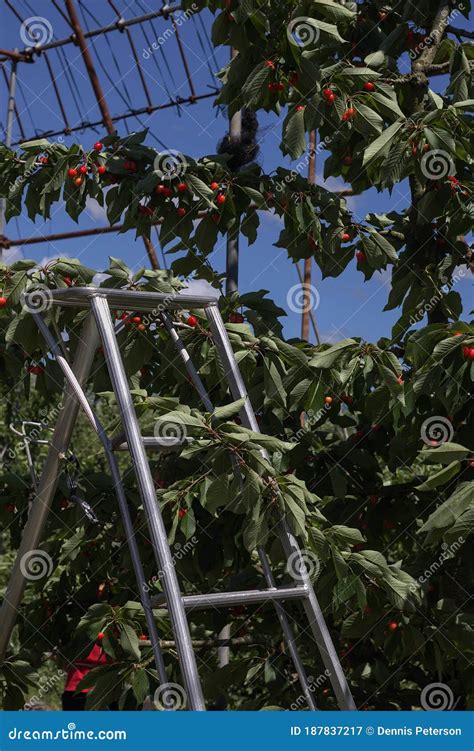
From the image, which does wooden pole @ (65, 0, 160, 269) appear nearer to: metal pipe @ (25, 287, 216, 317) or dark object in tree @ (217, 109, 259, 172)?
dark object in tree @ (217, 109, 259, 172)

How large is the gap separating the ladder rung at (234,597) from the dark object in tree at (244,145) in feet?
5.39

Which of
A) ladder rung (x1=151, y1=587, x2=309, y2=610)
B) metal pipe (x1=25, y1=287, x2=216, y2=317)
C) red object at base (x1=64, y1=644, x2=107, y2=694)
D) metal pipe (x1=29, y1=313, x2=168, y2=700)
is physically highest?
metal pipe (x1=25, y1=287, x2=216, y2=317)

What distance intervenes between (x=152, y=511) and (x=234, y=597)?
30 cm

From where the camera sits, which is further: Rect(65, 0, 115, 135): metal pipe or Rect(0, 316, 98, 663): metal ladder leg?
Rect(65, 0, 115, 135): metal pipe

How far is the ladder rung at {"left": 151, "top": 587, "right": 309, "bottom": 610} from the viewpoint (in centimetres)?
168

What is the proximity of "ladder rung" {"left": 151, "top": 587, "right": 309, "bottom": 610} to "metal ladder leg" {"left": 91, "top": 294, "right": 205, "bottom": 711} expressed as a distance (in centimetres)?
10

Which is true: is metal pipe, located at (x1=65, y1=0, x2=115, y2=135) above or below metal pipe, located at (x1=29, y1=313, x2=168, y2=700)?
above

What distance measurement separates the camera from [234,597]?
179 cm

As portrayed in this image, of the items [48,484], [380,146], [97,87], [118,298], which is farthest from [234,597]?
[97,87]

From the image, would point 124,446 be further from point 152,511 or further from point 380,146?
point 380,146

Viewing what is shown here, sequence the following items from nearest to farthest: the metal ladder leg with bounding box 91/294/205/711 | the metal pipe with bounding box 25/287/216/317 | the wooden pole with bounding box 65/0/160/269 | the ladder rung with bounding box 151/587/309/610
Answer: the metal ladder leg with bounding box 91/294/205/711, the ladder rung with bounding box 151/587/309/610, the metal pipe with bounding box 25/287/216/317, the wooden pole with bounding box 65/0/160/269

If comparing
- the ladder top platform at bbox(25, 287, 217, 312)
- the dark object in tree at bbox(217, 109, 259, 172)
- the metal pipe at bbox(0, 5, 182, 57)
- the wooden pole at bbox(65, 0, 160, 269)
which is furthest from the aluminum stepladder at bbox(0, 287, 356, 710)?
the metal pipe at bbox(0, 5, 182, 57)

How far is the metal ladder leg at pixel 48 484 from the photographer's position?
1.90 metres
